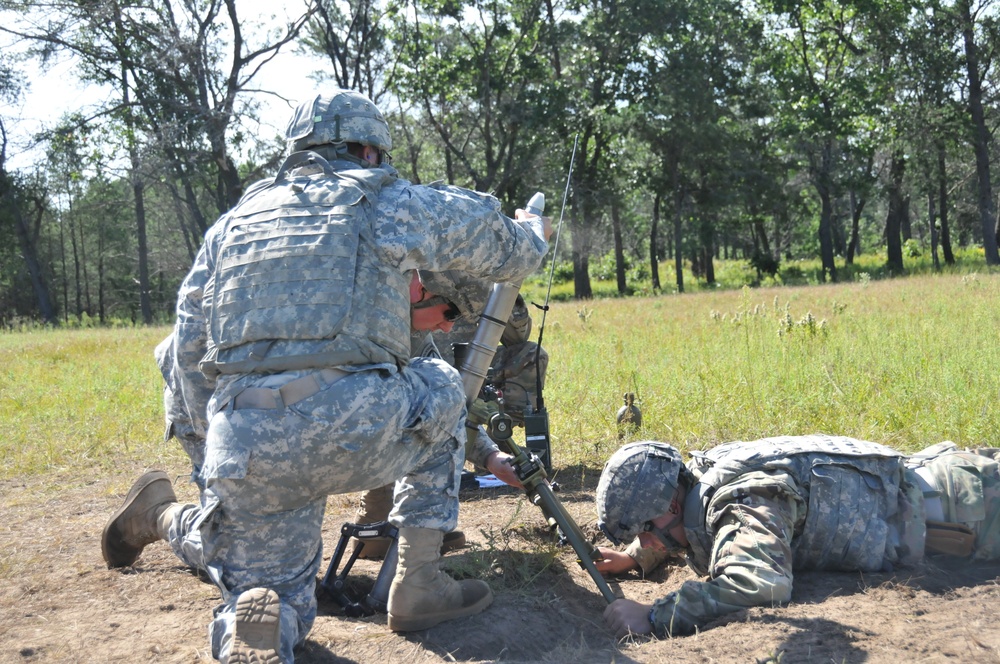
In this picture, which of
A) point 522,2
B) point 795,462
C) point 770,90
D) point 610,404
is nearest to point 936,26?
point 770,90

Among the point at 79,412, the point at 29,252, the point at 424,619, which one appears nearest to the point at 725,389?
the point at 424,619

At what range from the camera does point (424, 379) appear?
3070mm

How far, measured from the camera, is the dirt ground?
113 inches

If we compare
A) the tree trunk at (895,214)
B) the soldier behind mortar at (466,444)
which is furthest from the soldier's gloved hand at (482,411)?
the tree trunk at (895,214)

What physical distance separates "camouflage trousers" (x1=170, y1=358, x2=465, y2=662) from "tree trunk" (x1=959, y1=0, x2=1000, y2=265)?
84.0ft

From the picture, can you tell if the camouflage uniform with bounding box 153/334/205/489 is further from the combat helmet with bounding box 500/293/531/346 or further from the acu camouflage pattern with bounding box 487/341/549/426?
the acu camouflage pattern with bounding box 487/341/549/426

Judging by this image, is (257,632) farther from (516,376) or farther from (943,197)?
(943,197)

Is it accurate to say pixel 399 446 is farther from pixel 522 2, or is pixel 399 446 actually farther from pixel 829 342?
pixel 522 2

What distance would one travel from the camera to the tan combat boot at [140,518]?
3.85m

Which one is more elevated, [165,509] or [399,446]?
[399,446]

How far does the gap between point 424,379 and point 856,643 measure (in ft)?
5.56

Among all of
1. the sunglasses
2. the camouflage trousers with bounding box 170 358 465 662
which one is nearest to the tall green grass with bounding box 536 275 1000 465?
the sunglasses

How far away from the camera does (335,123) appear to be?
319cm

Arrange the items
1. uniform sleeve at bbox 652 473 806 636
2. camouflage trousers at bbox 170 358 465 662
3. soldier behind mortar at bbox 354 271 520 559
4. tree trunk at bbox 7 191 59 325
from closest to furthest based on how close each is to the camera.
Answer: camouflage trousers at bbox 170 358 465 662, uniform sleeve at bbox 652 473 806 636, soldier behind mortar at bbox 354 271 520 559, tree trunk at bbox 7 191 59 325
